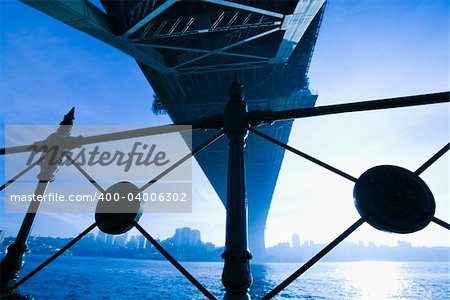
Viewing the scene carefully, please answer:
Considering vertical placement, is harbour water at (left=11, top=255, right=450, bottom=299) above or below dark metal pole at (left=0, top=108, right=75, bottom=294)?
below

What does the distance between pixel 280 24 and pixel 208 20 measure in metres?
3.39

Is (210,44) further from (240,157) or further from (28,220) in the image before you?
(240,157)

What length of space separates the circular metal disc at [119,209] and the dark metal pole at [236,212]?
→ 63 cm

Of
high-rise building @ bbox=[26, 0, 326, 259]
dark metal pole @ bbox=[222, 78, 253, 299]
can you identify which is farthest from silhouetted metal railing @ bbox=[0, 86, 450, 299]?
high-rise building @ bbox=[26, 0, 326, 259]

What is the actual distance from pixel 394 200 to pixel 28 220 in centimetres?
257

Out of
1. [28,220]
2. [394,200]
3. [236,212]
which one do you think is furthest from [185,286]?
[394,200]

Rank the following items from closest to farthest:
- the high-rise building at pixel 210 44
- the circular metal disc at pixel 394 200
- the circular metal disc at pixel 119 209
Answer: the circular metal disc at pixel 394 200
the circular metal disc at pixel 119 209
the high-rise building at pixel 210 44

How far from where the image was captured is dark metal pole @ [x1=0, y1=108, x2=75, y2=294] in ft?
5.83

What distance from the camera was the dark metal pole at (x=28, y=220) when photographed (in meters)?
1.78

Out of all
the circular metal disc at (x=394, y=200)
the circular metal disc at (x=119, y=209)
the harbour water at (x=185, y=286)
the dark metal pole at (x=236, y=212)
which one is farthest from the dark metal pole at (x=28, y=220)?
the harbour water at (x=185, y=286)

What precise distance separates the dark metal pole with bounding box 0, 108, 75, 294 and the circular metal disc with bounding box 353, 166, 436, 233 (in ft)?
7.58

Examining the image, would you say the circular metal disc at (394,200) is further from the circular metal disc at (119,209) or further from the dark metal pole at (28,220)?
the dark metal pole at (28,220)

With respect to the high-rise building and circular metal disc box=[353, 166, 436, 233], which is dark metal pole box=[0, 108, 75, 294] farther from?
the high-rise building

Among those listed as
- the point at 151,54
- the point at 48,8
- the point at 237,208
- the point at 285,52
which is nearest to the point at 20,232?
the point at 237,208
